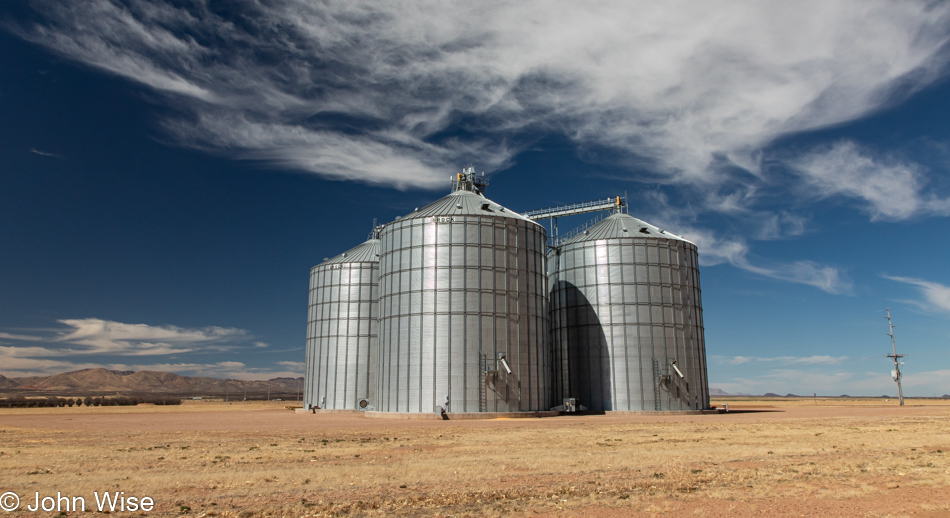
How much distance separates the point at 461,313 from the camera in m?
51.9

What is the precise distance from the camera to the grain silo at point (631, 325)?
59969mm

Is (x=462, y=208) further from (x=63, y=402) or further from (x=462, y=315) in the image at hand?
(x=63, y=402)

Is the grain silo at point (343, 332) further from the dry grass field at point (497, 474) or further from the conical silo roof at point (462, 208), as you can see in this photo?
the dry grass field at point (497, 474)

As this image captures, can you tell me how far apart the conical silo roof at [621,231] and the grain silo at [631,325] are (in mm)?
158

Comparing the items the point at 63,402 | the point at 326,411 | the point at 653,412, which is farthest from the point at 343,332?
the point at 63,402

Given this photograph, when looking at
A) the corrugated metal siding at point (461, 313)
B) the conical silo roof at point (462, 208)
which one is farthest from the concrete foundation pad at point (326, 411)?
the conical silo roof at point (462, 208)

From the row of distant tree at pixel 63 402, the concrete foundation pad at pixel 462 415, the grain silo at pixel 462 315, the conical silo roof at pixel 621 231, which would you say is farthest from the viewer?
the row of distant tree at pixel 63 402

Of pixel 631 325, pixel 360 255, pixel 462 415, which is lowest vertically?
pixel 462 415

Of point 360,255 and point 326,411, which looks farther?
point 360,255

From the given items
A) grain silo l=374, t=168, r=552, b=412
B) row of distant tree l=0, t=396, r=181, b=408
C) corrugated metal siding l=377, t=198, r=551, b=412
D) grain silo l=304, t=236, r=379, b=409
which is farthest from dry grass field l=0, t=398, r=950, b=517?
row of distant tree l=0, t=396, r=181, b=408

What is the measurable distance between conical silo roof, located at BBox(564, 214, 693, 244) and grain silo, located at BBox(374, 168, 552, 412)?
12.3 meters

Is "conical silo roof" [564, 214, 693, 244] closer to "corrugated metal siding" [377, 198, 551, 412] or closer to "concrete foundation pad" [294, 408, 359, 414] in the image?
"corrugated metal siding" [377, 198, 551, 412]

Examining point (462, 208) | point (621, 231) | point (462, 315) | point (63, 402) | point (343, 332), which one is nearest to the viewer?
point (462, 315)

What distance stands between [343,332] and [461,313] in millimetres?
24526
